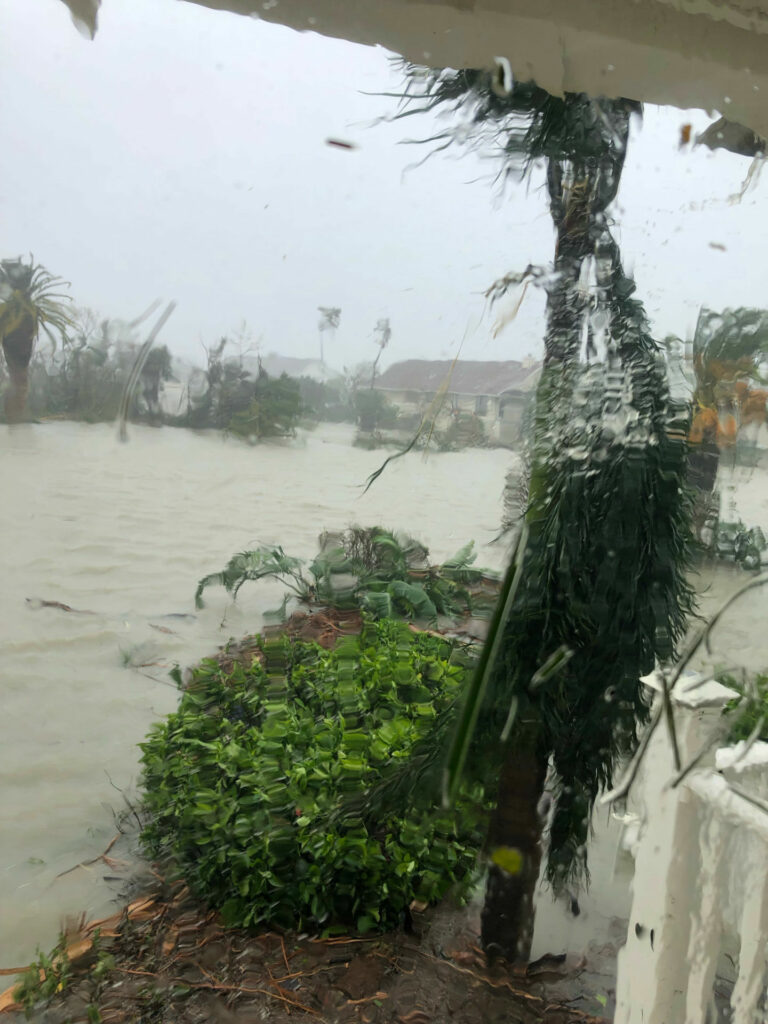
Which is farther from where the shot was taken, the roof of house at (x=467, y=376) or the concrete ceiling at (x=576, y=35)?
the roof of house at (x=467, y=376)

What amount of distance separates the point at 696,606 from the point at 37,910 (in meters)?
0.76

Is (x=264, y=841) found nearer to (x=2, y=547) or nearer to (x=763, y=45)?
(x=2, y=547)

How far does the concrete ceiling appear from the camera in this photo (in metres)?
0.55

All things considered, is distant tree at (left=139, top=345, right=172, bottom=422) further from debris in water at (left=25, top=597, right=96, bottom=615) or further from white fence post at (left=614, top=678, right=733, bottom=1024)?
white fence post at (left=614, top=678, right=733, bottom=1024)

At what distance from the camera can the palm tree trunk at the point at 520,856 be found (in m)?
0.70

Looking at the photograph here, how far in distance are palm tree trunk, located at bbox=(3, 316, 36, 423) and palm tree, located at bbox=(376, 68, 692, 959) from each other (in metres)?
0.44

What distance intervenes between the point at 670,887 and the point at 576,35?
88 cm

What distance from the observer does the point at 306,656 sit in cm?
70

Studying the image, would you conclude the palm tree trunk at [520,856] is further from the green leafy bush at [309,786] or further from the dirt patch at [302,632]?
the dirt patch at [302,632]

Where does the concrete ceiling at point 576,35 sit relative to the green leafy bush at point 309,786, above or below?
above

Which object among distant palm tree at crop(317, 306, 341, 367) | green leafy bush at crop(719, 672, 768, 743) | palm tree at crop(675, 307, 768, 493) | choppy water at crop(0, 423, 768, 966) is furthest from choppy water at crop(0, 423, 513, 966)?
green leafy bush at crop(719, 672, 768, 743)

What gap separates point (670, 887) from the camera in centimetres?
71

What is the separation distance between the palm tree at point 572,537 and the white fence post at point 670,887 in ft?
0.17

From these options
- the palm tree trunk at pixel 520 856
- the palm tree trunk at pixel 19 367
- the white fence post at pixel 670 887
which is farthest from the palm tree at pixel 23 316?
the white fence post at pixel 670 887
